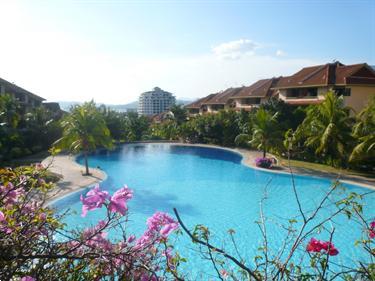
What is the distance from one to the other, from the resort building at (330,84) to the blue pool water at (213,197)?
30.9 ft

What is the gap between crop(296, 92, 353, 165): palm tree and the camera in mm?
20742

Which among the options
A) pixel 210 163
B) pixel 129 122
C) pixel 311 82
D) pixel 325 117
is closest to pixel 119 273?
pixel 325 117

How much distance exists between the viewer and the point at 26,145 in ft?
92.6

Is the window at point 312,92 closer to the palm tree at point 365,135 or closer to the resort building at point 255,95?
the resort building at point 255,95

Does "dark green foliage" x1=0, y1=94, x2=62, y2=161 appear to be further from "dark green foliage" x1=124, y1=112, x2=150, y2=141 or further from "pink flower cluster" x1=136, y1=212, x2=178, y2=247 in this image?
"pink flower cluster" x1=136, y1=212, x2=178, y2=247

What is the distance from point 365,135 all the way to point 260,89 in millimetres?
19683

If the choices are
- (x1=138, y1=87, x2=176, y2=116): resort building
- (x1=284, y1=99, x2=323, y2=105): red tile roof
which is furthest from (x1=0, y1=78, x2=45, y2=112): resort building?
(x1=138, y1=87, x2=176, y2=116): resort building

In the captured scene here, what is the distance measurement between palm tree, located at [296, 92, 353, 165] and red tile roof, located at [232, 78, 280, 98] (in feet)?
47.8

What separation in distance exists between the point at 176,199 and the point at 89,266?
546 inches

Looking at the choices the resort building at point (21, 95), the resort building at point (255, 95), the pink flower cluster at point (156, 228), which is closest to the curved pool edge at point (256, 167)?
the resort building at point (255, 95)

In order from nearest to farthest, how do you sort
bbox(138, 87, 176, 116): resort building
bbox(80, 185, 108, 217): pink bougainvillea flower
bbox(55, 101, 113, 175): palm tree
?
bbox(80, 185, 108, 217): pink bougainvillea flower
bbox(55, 101, 113, 175): palm tree
bbox(138, 87, 176, 116): resort building

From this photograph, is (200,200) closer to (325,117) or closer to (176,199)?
(176,199)

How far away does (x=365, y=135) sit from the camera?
63.7 ft

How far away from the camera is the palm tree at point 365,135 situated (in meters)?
18.2
